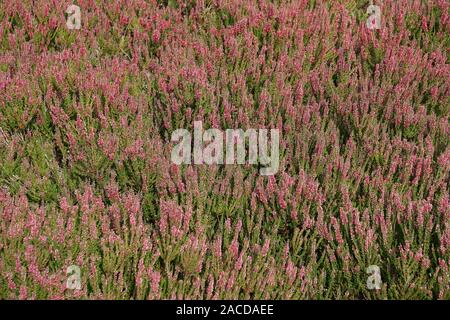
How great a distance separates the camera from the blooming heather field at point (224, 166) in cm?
288

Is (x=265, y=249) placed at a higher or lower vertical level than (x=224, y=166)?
lower

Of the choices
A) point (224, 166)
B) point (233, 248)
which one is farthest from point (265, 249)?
point (224, 166)

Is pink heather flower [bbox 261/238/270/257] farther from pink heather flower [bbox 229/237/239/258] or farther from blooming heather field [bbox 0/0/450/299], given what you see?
pink heather flower [bbox 229/237/239/258]

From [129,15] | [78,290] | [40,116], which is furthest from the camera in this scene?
[129,15]

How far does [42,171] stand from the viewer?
3527mm

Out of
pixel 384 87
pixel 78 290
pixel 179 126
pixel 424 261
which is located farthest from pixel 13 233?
pixel 384 87

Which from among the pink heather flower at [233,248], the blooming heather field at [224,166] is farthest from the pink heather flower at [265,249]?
the pink heather flower at [233,248]

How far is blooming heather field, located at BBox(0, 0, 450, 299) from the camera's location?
288cm

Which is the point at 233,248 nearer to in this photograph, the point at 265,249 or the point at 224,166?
the point at 265,249

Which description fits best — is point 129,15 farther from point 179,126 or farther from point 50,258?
point 50,258

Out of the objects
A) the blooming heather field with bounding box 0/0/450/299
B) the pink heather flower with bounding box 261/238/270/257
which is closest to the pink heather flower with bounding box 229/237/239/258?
the blooming heather field with bounding box 0/0/450/299

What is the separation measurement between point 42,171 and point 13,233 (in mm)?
723

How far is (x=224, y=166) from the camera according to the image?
3514 mm

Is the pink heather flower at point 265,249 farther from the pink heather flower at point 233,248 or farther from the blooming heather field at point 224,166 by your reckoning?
the pink heather flower at point 233,248
